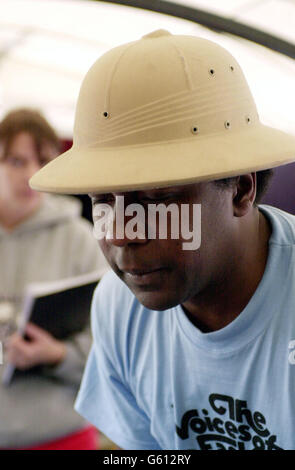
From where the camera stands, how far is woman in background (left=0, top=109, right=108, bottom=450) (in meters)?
1.14

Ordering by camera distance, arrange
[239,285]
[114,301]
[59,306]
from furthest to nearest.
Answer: [59,306]
[114,301]
[239,285]

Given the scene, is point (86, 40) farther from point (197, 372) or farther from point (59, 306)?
point (197, 372)

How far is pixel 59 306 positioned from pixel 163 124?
602 mm

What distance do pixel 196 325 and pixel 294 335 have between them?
153 millimetres

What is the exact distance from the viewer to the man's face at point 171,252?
0.62 meters

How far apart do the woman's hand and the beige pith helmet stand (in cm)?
57

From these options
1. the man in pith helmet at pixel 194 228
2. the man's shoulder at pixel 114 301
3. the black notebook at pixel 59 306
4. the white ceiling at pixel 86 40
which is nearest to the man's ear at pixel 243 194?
the man in pith helmet at pixel 194 228

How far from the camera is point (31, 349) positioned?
1123 millimetres

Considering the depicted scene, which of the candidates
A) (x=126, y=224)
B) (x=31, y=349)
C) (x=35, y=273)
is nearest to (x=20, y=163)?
(x=35, y=273)

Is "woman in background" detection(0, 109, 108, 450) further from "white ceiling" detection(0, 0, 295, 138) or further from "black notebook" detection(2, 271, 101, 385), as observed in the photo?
"white ceiling" detection(0, 0, 295, 138)

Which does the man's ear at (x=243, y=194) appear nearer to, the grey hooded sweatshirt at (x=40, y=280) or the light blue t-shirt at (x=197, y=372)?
the light blue t-shirt at (x=197, y=372)

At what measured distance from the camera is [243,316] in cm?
69

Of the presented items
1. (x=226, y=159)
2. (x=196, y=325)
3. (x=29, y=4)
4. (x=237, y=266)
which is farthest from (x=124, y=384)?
(x=29, y=4)

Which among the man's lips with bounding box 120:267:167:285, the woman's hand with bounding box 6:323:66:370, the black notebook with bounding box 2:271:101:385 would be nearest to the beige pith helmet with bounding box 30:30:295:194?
the man's lips with bounding box 120:267:167:285
